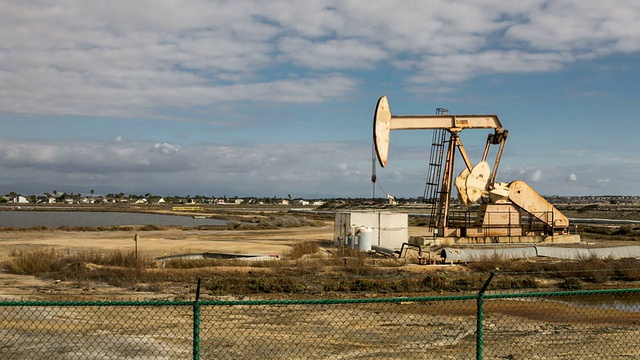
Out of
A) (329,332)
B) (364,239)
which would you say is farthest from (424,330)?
(364,239)

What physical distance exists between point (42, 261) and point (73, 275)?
1.77 meters

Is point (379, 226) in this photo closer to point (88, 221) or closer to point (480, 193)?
point (480, 193)

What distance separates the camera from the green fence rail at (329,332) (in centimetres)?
910

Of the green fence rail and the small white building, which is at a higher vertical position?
the small white building

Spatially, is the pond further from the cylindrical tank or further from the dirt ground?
the dirt ground

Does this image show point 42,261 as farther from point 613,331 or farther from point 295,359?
point 613,331

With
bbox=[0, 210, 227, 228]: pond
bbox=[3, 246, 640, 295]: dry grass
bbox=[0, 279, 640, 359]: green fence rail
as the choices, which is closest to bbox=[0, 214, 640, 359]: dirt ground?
bbox=[0, 279, 640, 359]: green fence rail

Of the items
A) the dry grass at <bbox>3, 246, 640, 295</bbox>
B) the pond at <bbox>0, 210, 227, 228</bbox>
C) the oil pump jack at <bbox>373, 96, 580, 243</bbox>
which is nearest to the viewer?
the dry grass at <bbox>3, 246, 640, 295</bbox>

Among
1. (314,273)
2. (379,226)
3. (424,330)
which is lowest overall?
(424,330)

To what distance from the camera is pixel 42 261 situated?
717 inches

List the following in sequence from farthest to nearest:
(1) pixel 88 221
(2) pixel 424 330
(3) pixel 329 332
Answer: (1) pixel 88 221 < (2) pixel 424 330 < (3) pixel 329 332

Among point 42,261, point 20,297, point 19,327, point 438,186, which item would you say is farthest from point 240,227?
point 19,327

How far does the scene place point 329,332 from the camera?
10734mm

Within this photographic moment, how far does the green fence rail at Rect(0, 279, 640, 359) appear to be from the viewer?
29.9ft
